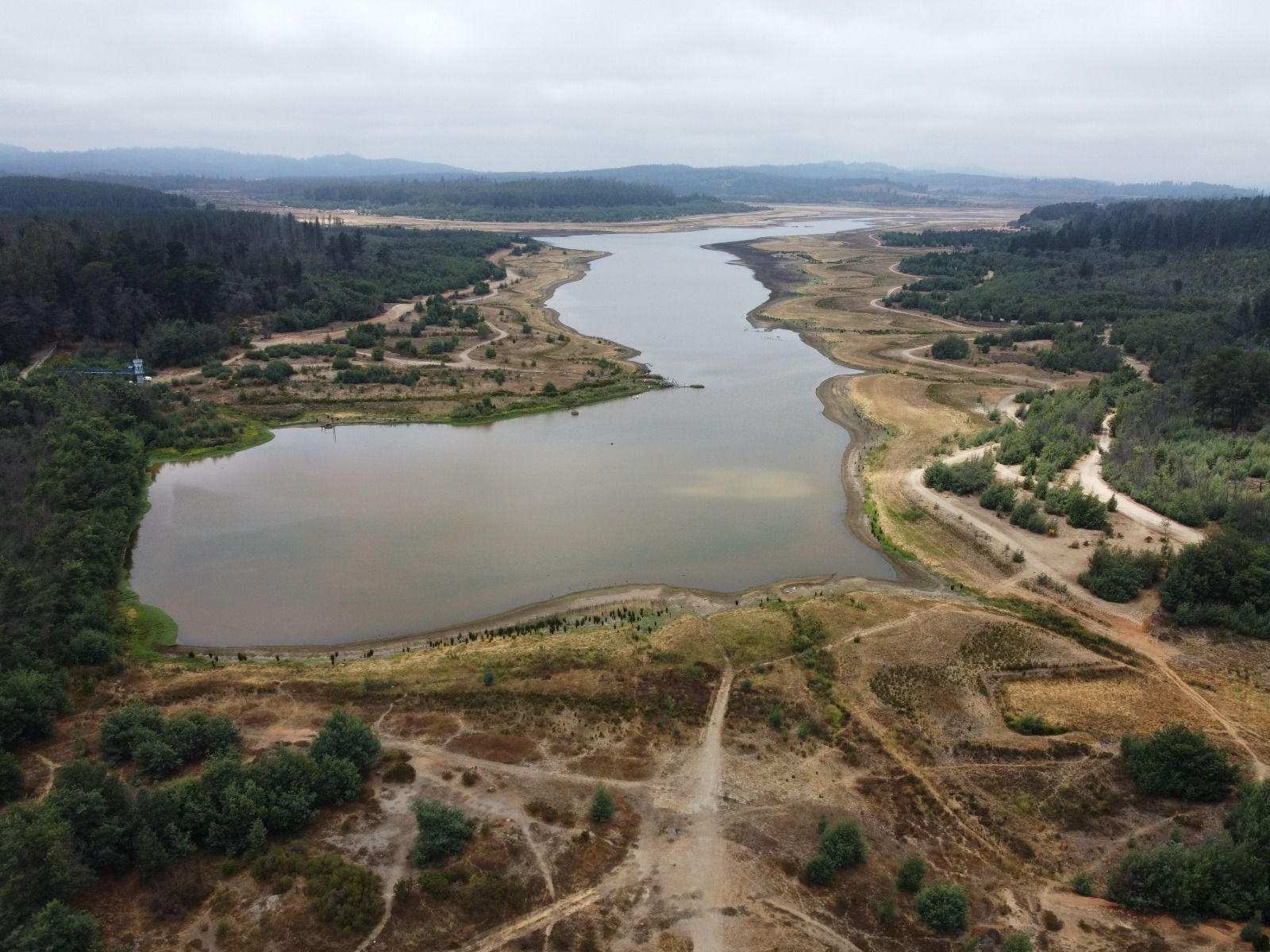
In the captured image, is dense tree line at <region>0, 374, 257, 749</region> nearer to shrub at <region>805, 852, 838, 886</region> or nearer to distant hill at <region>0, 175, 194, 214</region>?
shrub at <region>805, 852, 838, 886</region>

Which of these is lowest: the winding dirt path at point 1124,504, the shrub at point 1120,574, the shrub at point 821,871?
the shrub at point 821,871

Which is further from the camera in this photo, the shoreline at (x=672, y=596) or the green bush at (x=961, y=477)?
the green bush at (x=961, y=477)

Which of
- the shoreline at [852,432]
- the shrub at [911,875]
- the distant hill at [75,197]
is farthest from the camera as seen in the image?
the distant hill at [75,197]

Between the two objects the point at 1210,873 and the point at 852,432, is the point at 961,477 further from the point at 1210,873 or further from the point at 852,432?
the point at 1210,873

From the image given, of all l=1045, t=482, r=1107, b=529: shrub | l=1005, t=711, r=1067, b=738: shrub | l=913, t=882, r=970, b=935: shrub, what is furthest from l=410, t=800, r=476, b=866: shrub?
l=1045, t=482, r=1107, b=529: shrub

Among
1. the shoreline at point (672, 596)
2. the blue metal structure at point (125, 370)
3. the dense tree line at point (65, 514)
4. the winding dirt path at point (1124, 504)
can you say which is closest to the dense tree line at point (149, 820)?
the dense tree line at point (65, 514)

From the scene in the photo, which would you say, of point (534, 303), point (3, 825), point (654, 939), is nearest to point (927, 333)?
point (534, 303)

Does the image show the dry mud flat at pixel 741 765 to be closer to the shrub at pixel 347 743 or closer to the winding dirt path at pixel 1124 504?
the shrub at pixel 347 743
